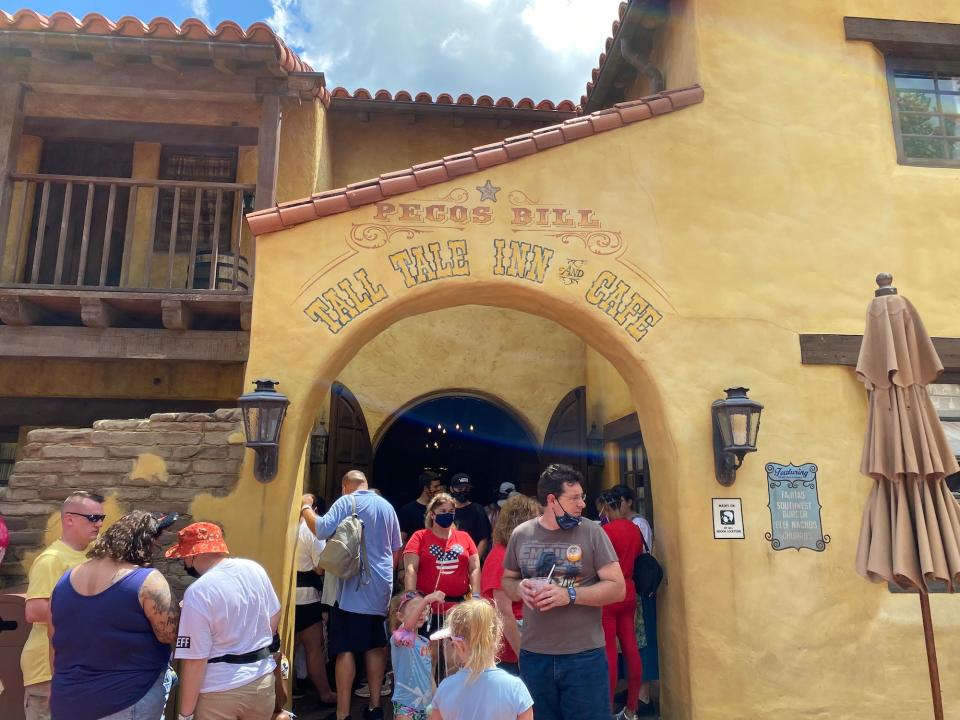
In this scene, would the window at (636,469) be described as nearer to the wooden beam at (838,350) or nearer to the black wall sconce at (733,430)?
the black wall sconce at (733,430)

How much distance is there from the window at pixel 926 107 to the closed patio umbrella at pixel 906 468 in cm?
304

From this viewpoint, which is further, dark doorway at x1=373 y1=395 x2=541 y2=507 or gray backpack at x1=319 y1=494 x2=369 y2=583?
dark doorway at x1=373 y1=395 x2=541 y2=507

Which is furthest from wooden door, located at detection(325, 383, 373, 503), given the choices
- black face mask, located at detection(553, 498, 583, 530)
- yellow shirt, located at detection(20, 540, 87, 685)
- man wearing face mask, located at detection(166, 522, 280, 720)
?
black face mask, located at detection(553, 498, 583, 530)

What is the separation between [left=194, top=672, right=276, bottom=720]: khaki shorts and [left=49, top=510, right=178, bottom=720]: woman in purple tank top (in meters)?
0.25

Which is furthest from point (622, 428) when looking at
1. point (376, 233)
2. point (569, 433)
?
point (376, 233)

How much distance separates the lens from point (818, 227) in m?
5.59

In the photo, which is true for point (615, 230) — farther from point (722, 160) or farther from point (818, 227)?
point (818, 227)

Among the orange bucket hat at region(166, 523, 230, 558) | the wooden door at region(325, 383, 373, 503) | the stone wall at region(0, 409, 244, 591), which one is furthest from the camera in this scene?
the wooden door at region(325, 383, 373, 503)

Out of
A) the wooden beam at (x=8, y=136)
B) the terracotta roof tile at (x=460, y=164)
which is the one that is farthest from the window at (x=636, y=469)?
the wooden beam at (x=8, y=136)

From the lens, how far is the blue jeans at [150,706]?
303 cm

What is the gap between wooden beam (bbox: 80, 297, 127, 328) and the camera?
640 centimetres

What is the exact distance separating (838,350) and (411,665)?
3.88 m

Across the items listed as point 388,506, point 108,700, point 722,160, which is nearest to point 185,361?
point 388,506

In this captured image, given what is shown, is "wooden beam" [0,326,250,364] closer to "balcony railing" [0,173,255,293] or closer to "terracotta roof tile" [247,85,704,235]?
"balcony railing" [0,173,255,293]
